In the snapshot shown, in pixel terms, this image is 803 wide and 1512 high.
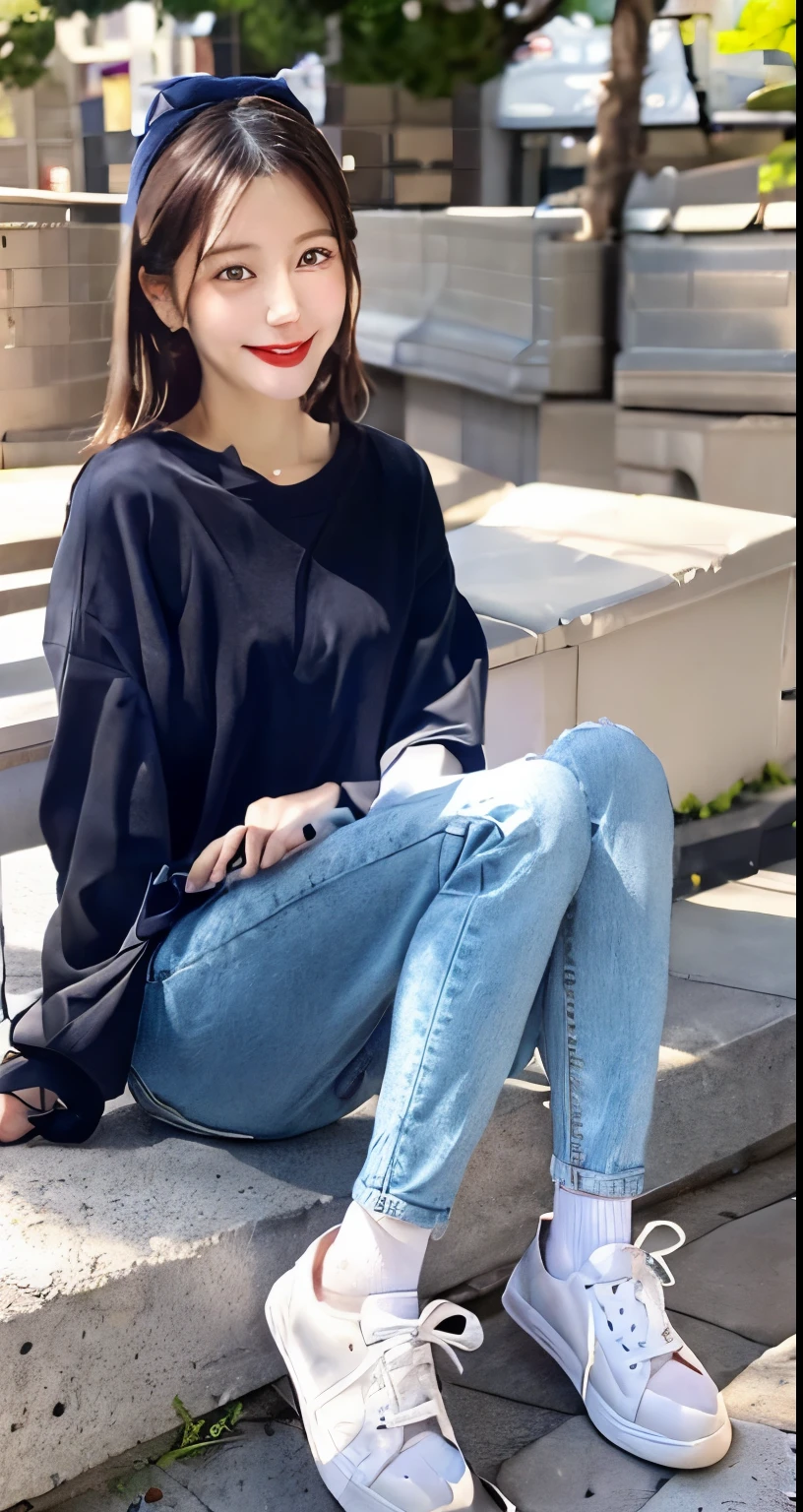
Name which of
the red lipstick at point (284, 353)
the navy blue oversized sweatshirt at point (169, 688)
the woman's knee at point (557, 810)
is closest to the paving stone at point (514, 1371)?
the navy blue oversized sweatshirt at point (169, 688)

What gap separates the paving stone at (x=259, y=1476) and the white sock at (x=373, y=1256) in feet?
0.71

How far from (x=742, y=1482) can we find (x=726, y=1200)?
1.92ft

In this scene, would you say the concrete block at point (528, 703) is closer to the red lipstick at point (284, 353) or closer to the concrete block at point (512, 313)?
the concrete block at point (512, 313)

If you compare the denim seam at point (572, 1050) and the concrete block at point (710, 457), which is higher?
the concrete block at point (710, 457)

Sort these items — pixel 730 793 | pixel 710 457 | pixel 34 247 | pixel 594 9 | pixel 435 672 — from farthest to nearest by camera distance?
pixel 730 793 < pixel 710 457 < pixel 594 9 < pixel 435 672 < pixel 34 247

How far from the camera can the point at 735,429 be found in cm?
212

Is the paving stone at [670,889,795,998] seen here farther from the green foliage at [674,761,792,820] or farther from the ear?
the ear

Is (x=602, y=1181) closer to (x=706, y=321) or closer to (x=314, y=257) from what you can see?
(x=314, y=257)

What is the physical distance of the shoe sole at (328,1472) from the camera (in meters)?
1.37

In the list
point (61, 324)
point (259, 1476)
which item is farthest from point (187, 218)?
point (259, 1476)

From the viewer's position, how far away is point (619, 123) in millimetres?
1880

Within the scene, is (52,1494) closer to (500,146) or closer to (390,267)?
(390,267)

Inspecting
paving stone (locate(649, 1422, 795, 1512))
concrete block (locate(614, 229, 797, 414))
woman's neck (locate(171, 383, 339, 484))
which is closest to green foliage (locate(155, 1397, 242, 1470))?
paving stone (locate(649, 1422, 795, 1512))

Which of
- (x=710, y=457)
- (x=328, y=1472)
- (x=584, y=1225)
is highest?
(x=710, y=457)
